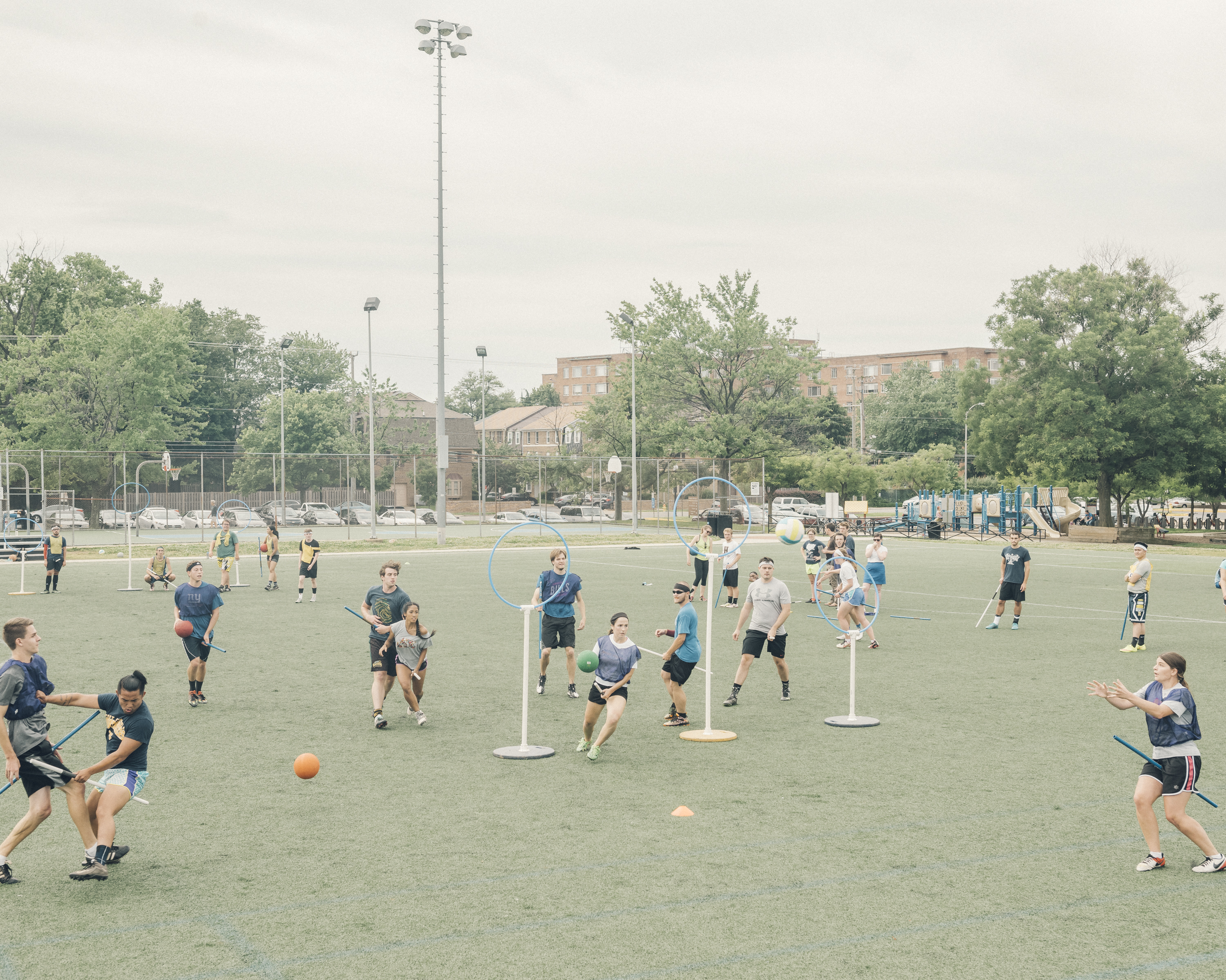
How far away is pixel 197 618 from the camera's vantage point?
1383 centimetres

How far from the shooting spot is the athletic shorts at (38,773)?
755 cm

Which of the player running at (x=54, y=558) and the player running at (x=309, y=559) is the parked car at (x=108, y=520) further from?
the player running at (x=309, y=559)

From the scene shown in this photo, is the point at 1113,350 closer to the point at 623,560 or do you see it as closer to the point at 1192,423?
the point at 1192,423

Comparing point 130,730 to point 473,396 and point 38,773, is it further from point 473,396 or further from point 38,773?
point 473,396

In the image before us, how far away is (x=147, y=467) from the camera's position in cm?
6028

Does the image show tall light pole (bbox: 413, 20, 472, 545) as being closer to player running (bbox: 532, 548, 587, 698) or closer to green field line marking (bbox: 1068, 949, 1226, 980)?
player running (bbox: 532, 548, 587, 698)

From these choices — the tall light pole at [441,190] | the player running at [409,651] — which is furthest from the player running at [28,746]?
the tall light pole at [441,190]

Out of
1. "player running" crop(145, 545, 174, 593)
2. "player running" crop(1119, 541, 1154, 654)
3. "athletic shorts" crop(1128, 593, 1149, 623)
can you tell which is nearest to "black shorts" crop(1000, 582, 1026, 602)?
"player running" crop(1119, 541, 1154, 654)

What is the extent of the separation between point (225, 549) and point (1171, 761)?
24280 millimetres

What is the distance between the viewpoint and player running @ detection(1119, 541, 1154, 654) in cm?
1869

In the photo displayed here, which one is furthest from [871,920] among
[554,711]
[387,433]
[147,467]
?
[387,433]

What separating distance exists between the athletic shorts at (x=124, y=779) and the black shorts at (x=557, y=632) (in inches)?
276

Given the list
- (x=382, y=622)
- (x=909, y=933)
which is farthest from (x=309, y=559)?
(x=909, y=933)

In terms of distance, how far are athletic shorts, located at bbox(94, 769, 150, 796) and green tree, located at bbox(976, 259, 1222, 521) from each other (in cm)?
5418
